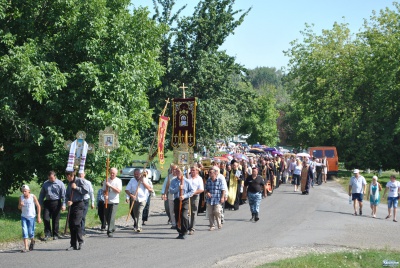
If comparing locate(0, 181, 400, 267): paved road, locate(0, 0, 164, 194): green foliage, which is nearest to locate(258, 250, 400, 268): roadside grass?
locate(0, 181, 400, 267): paved road

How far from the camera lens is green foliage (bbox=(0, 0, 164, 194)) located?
63.5 feet

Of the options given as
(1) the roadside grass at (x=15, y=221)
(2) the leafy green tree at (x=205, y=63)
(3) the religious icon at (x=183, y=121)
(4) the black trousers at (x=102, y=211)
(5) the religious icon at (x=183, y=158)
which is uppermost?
(2) the leafy green tree at (x=205, y=63)

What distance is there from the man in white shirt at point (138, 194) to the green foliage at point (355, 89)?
30.9 meters

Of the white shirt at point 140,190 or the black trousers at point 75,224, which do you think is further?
the white shirt at point 140,190

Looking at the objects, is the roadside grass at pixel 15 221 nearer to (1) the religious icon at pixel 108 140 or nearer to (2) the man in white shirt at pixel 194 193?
(1) the religious icon at pixel 108 140

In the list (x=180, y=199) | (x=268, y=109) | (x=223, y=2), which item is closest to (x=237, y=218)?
(x=180, y=199)

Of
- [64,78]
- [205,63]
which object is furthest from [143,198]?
[205,63]

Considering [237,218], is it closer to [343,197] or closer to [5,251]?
[5,251]

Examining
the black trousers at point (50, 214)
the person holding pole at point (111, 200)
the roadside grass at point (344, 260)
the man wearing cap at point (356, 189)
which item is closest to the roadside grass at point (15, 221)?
the black trousers at point (50, 214)

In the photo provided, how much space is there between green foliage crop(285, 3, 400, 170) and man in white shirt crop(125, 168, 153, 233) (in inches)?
1215

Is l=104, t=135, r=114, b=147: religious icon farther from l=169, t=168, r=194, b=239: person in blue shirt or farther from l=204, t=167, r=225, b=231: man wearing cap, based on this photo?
l=204, t=167, r=225, b=231: man wearing cap

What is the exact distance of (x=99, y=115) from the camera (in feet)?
64.1

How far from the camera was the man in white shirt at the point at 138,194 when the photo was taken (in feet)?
60.1

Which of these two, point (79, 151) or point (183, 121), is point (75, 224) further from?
point (183, 121)
